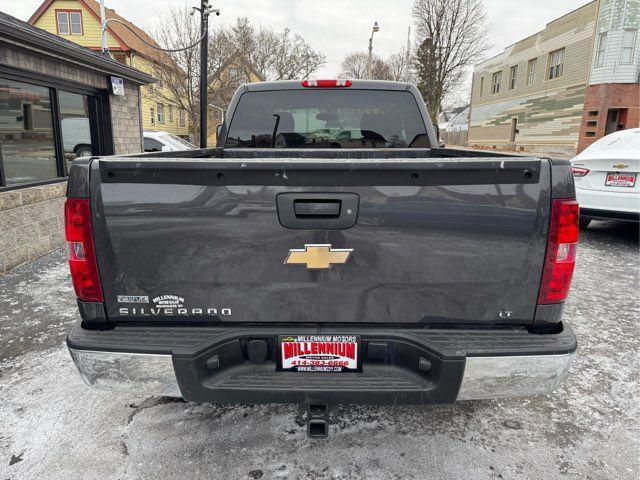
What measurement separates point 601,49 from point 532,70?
7.82m

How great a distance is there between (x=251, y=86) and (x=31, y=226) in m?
4.12

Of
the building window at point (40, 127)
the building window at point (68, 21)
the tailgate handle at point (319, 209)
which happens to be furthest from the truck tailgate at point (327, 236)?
the building window at point (68, 21)

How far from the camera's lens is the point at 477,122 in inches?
1583

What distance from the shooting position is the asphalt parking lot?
2.22m

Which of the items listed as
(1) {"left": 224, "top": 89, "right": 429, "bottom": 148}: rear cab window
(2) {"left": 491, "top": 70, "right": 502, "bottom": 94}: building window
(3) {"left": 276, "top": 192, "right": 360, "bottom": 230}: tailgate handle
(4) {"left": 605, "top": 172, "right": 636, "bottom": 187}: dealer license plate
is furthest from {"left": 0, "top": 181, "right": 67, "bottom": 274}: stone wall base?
(2) {"left": 491, "top": 70, "right": 502, "bottom": 94}: building window

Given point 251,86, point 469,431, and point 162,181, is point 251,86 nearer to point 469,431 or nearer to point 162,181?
point 162,181

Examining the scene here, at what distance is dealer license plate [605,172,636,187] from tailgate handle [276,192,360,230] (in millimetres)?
6142

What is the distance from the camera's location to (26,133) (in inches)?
291

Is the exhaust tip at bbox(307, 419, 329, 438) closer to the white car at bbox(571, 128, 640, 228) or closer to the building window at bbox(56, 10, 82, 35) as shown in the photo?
the white car at bbox(571, 128, 640, 228)

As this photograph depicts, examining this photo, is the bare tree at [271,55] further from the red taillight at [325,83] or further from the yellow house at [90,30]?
the red taillight at [325,83]

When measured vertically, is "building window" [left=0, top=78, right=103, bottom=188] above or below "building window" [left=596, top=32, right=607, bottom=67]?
below

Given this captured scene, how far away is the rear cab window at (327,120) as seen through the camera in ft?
12.3

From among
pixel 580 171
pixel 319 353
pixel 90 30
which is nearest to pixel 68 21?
pixel 90 30

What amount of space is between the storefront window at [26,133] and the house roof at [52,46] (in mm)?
692
